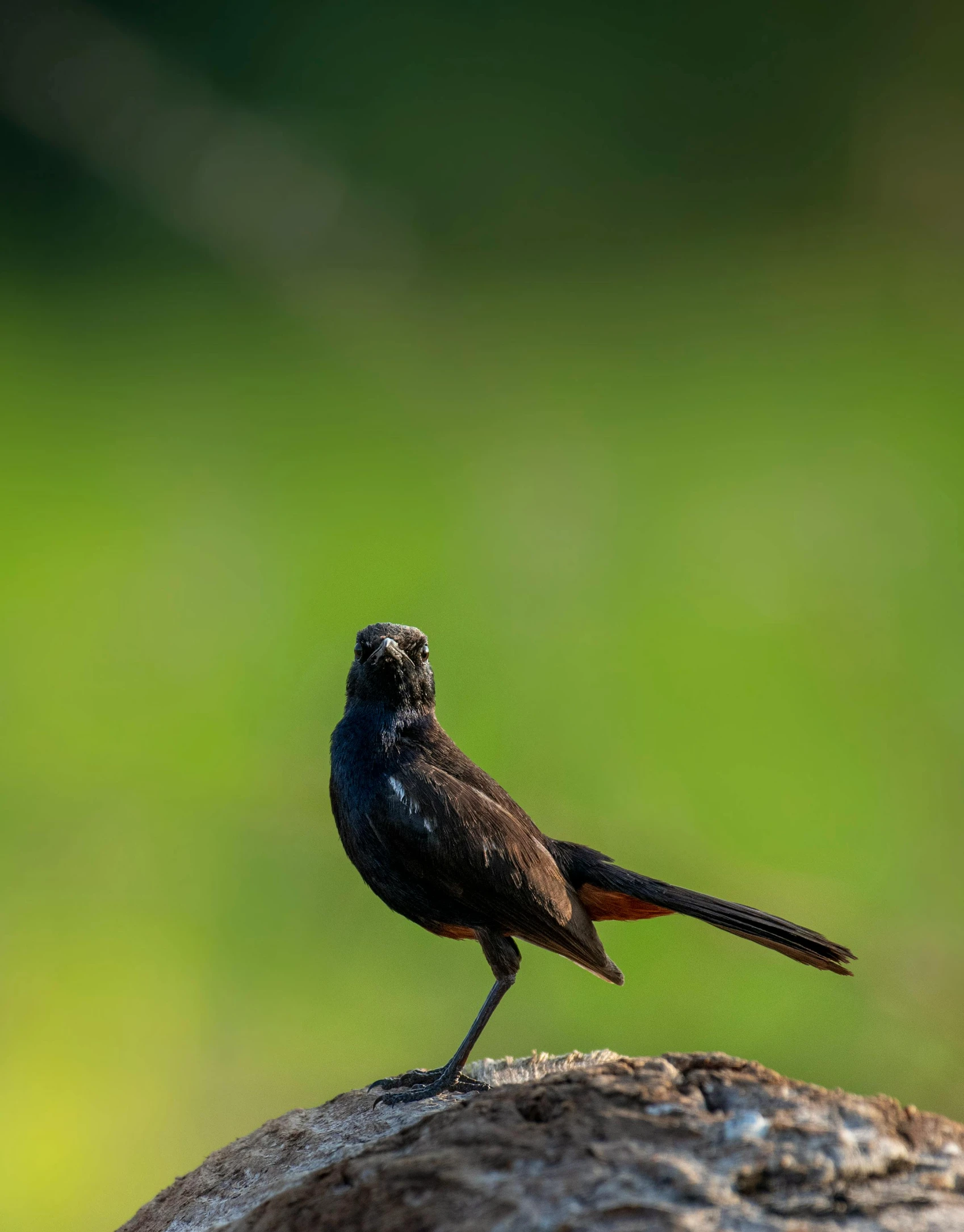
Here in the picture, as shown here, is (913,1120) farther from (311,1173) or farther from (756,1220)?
(311,1173)

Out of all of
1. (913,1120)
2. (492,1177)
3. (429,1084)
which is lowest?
(429,1084)

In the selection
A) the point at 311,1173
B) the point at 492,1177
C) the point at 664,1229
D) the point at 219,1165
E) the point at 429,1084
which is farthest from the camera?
the point at 429,1084

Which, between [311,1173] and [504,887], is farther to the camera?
[504,887]

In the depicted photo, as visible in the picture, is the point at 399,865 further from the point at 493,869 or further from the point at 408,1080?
the point at 408,1080

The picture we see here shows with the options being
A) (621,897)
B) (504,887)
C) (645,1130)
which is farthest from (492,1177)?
(621,897)

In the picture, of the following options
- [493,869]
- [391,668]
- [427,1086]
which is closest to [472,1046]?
[427,1086]

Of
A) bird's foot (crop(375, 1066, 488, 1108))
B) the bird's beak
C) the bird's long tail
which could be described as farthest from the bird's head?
bird's foot (crop(375, 1066, 488, 1108))
